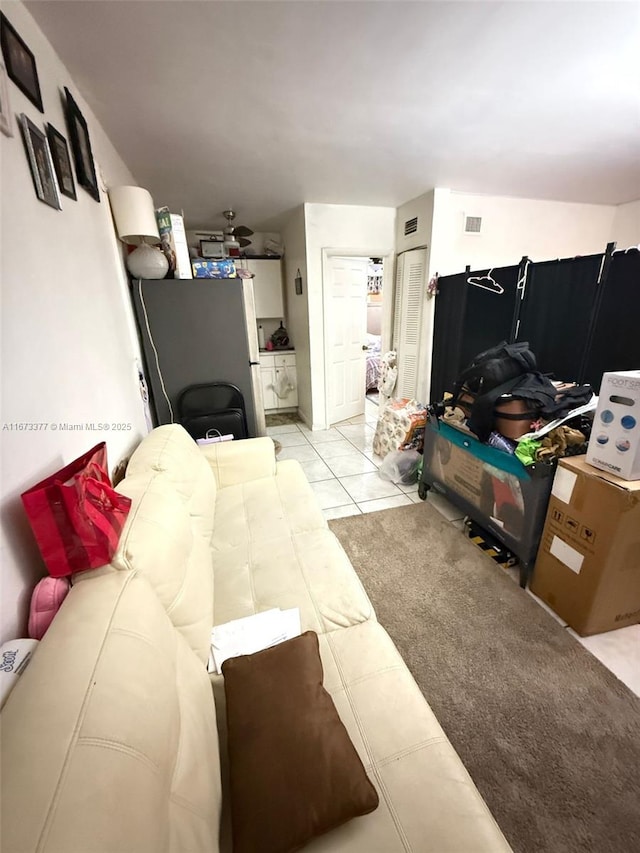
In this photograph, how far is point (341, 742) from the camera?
0.70 meters

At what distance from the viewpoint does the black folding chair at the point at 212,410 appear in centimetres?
244

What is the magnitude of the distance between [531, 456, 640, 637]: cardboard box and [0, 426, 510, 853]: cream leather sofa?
975 millimetres

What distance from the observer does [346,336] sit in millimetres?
4031

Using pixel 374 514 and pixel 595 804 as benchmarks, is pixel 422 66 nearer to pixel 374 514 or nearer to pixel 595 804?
pixel 374 514

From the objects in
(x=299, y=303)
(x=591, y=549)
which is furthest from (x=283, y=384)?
(x=591, y=549)

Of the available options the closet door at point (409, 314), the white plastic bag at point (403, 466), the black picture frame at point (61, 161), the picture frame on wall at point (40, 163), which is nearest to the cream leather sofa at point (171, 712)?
the picture frame on wall at point (40, 163)

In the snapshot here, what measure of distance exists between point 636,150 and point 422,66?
2.08 meters

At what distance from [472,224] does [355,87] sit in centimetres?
218

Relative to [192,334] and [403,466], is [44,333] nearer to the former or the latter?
[192,334]

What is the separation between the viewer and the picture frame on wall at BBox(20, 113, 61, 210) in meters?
0.95

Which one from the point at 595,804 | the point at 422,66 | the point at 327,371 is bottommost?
the point at 595,804

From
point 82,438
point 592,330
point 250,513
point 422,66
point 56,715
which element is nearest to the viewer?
point 56,715

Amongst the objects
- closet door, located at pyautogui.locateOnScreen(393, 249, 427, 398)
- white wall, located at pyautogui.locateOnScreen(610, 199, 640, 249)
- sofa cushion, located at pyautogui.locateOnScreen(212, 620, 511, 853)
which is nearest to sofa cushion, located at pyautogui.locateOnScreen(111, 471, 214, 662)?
sofa cushion, located at pyautogui.locateOnScreen(212, 620, 511, 853)

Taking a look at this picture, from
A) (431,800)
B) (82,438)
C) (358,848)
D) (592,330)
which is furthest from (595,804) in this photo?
(592,330)
